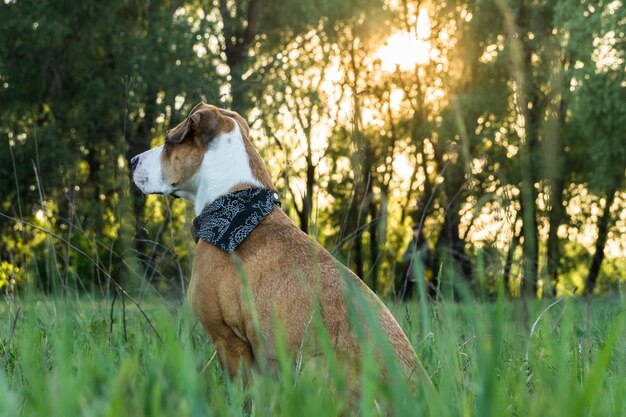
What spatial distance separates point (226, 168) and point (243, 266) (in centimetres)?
90

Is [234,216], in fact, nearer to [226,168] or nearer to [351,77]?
[226,168]

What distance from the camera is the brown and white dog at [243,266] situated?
4254mm

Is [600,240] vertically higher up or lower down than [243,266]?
lower down

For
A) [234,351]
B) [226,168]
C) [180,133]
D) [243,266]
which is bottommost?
[234,351]

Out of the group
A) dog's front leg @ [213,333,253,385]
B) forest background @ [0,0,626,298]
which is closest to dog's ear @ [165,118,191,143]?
dog's front leg @ [213,333,253,385]

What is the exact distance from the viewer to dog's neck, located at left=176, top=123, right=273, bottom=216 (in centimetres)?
544

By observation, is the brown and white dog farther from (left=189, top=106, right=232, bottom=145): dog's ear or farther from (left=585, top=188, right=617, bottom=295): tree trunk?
(left=585, top=188, right=617, bottom=295): tree trunk

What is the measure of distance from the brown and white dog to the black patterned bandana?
48 millimetres

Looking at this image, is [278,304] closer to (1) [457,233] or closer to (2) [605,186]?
(2) [605,186]

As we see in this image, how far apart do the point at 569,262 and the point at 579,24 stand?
15064mm

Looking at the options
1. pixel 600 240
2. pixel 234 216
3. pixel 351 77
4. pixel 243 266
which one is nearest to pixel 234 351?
pixel 243 266

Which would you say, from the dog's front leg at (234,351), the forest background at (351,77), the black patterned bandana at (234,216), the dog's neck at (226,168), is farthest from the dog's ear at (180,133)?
the forest background at (351,77)

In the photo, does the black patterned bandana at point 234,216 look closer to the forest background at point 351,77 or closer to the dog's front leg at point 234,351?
the dog's front leg at point 234,351

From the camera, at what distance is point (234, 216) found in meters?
5.14
